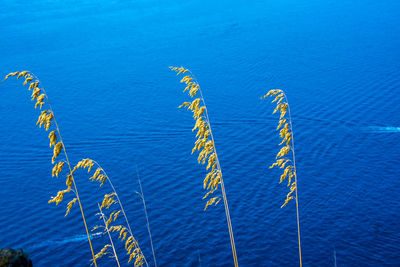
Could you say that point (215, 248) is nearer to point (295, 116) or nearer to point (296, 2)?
point (295, 116)

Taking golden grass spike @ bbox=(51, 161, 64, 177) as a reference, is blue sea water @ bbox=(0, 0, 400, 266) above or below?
above

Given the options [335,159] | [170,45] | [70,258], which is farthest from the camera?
[170,45]

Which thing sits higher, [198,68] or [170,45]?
[170,45]

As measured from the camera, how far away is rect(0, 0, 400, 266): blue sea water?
13977 millimetres

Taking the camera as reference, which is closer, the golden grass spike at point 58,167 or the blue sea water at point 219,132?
the golden grass spike at point 58,167

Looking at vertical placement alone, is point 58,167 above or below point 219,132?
below

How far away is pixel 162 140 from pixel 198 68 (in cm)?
944

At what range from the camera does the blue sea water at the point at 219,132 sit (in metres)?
14.0

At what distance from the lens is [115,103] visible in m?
24.7

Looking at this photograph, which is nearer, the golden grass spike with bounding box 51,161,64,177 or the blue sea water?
the golden grass spike with bounding box 51,161,64,177

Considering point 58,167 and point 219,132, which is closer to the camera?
point 58,167

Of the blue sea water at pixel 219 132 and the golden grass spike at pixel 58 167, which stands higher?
the blue sea water at pixel 219 132

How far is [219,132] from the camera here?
67.6 ft

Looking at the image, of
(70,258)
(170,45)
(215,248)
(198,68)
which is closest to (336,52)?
(198,68)
